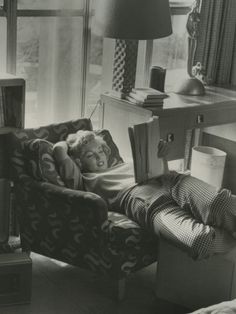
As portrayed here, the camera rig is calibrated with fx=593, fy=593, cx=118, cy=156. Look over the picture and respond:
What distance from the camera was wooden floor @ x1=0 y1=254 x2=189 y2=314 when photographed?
2.87 m

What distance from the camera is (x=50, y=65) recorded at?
374 centimetres

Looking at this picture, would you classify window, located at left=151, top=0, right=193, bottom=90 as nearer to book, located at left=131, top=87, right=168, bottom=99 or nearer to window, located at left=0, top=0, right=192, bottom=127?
window, located at left=0, top=0, right=192, bottom=127

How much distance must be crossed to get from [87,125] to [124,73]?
475 mm

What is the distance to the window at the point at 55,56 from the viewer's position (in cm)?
354

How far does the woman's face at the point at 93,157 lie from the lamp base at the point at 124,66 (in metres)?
0.62

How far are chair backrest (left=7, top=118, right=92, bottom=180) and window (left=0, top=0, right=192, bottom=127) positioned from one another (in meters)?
0.47

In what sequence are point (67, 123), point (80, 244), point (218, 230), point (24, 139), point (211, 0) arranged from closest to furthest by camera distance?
point (218, 230) → point (80, 244) → point (24, 139) → point (67, 123) → point (211, 0)

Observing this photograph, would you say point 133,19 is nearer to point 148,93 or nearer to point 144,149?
point 148,93

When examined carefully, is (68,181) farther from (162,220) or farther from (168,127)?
(168,127)

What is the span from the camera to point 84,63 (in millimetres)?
3920

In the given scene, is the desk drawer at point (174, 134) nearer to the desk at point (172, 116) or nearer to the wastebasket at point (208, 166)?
the desk at point (172, 116)

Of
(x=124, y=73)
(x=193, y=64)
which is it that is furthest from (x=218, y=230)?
(x=193, y=64)

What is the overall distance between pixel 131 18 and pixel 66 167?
924 mm

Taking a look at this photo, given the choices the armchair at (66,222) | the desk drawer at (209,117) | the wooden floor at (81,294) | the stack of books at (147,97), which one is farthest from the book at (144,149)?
the desk drawer at (209,117)
